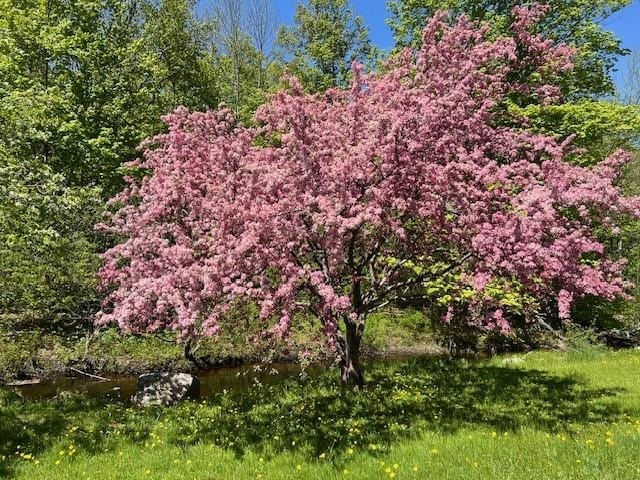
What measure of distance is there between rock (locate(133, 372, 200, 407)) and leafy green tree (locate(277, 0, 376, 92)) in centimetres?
2703

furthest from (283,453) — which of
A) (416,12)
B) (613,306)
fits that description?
(416,12)

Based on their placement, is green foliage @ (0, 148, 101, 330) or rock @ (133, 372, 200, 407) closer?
rock @ (133, 372, 200, 407)

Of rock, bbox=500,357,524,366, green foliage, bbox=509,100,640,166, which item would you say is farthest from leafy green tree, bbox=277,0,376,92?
rock, bbox=500,357,524,366

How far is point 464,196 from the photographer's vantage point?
10.5 m

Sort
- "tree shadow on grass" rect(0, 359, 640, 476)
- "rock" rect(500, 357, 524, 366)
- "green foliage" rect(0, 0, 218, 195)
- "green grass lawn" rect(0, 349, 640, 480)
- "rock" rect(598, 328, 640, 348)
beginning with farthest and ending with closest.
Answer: "rock" rect(598, 328, 640, 348)
"green foliage" rect(0, 0, 218, 195)
"rock" rect(500, 357, 524, 366)
"tree shadow on grass" rect(0, 359, 640, 476)
"green grass lawn" rect(0, 349, 640, 480)

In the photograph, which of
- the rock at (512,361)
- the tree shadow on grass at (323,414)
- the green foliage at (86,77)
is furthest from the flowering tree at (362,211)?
the green foliage at (86,77)

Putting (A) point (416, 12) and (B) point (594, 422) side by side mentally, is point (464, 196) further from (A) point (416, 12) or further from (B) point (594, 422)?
(A) point (416, 12)

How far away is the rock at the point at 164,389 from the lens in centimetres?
1410

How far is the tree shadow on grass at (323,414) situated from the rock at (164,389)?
71 cm

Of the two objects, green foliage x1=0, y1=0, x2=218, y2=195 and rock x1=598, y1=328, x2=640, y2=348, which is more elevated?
green foliage x1=0, y1=0, x2=218, y2=195

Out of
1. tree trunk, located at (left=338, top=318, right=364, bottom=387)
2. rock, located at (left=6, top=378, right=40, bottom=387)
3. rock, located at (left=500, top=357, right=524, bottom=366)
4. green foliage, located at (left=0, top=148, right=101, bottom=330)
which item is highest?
green foliage, located at (left=0, top=148, right=101, bottom=330)

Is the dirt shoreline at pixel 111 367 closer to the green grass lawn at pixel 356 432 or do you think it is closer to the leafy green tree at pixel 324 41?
the green grass lawn at pixel 356 432

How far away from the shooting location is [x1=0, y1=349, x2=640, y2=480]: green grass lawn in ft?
25.1

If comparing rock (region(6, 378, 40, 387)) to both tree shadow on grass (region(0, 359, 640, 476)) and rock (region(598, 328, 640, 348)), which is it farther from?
rock (region(598, 328, 640, 348))
